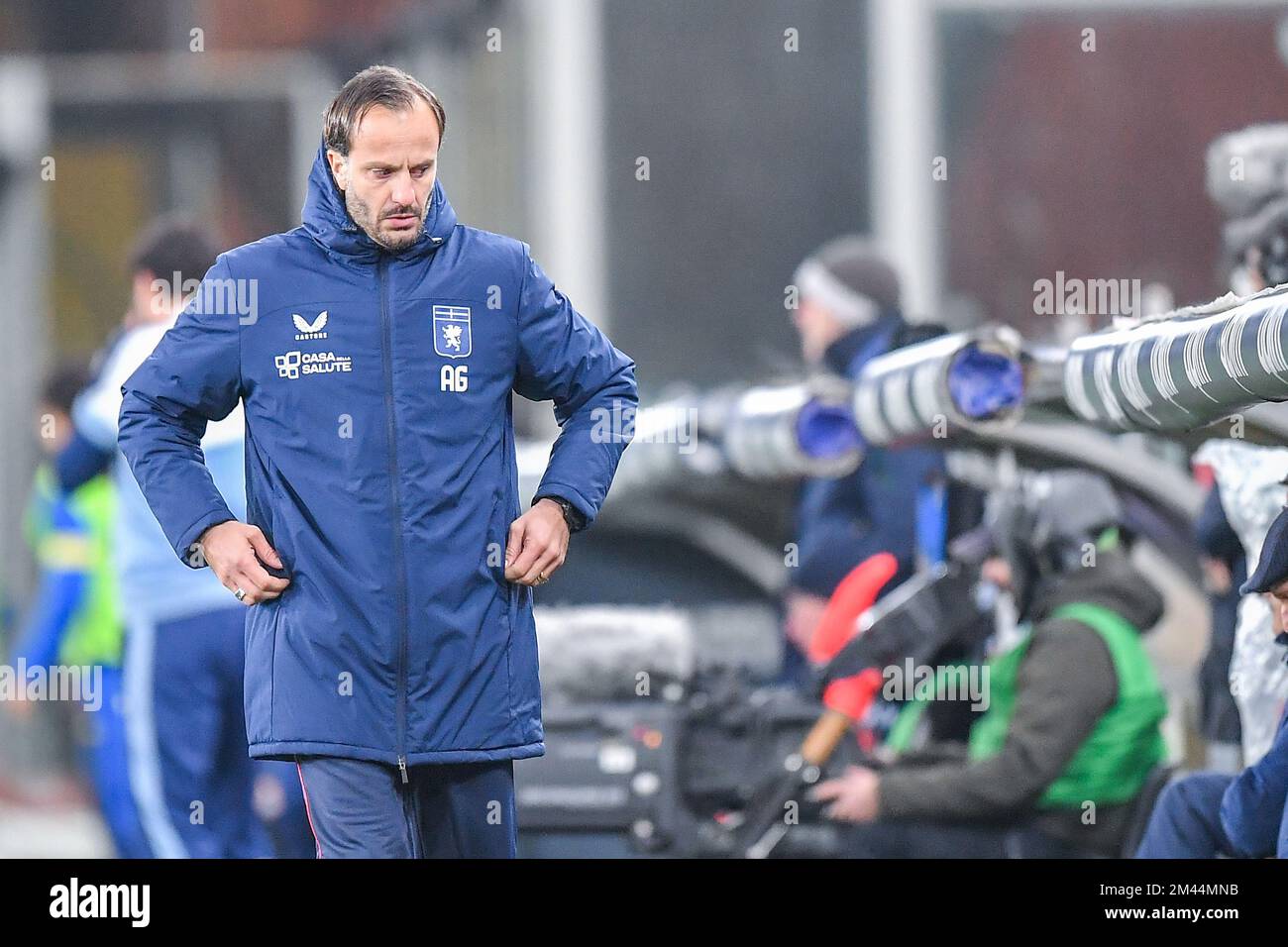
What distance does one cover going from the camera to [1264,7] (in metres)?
20.4

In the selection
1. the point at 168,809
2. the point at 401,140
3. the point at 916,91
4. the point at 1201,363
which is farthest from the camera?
the point at 916,91

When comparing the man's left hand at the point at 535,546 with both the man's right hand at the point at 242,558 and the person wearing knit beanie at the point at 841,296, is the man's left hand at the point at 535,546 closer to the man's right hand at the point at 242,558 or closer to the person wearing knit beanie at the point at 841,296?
the man's right hand at the point at 242,558

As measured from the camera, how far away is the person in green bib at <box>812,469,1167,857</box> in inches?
215

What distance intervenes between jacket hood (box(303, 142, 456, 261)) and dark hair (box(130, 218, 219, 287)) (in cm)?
235

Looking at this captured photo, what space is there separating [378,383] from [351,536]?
0.22m

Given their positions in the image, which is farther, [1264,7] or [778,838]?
[1264,7]

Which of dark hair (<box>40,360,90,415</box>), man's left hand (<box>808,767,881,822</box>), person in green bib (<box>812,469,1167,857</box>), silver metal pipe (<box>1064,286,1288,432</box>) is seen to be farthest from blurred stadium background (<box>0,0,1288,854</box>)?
silver metal pipe (<box>1064,286,1288,432</box>)

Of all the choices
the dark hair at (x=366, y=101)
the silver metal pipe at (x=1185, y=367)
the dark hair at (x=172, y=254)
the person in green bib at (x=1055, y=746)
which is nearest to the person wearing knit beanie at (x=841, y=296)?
the person in green bib at (x=1055, y=746)

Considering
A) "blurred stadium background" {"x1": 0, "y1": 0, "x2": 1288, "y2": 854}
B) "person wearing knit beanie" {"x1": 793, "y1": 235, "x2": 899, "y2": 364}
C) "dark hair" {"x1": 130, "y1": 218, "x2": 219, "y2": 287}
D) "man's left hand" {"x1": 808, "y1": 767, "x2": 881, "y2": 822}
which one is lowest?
"man's left hand" {"x1": 808, "y1": 767, "x2": 881, "y2": 822}

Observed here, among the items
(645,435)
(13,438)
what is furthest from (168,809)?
(13,438)

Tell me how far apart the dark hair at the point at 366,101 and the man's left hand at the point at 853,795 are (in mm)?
1880

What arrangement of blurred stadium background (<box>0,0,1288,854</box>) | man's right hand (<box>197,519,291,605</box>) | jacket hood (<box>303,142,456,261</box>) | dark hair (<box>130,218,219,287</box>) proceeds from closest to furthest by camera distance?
man's right hand (<box>197,519,291,605</box>) → jacket hood (<box>303,142,456,261</box>) → dark hair (<box>130,218,219,287</box>) → blurred stadium background (<box>0,0,1288,854</box>)

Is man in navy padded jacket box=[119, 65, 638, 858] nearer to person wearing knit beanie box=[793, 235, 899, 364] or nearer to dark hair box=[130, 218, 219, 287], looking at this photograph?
dark hair box=[130, 218, 219, 287]
